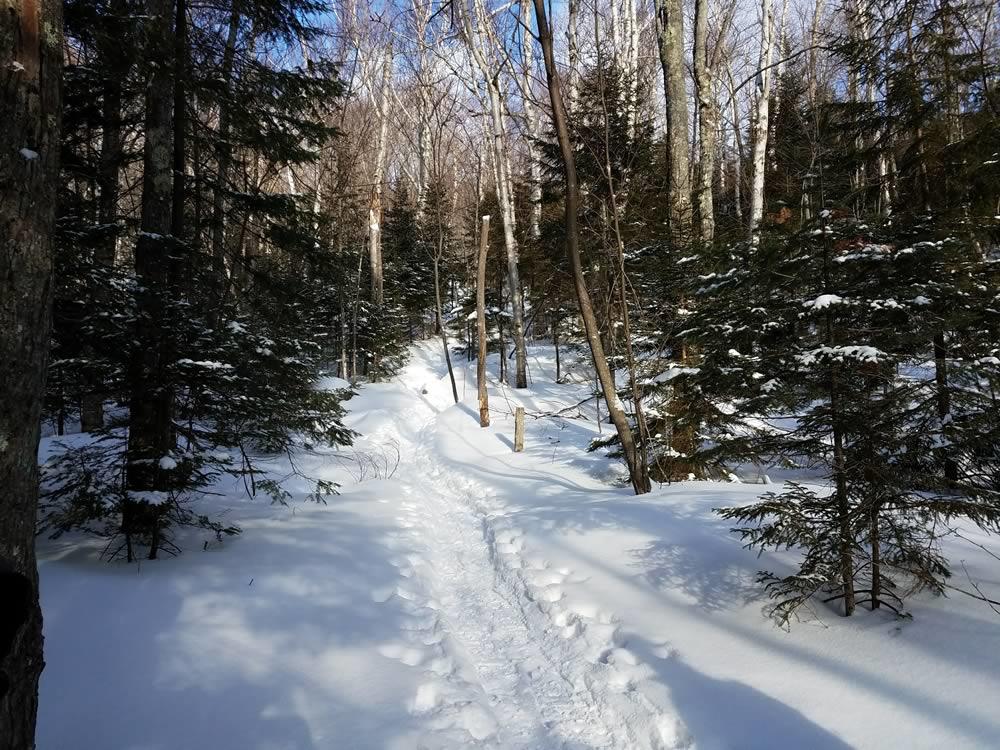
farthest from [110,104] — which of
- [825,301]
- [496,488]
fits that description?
[825,301]

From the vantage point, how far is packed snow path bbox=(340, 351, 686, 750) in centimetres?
290

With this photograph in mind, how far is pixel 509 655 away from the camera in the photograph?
12.4ft

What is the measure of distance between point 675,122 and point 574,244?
5.22 meters

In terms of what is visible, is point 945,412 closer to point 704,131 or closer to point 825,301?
point 825,301

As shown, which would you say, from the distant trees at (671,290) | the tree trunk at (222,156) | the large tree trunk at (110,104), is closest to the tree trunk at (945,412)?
the distant trees at (671,290)

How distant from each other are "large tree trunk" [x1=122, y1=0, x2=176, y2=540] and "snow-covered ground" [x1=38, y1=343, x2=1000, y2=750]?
3.48 ft

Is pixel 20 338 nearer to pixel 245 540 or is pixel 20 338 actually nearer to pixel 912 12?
pixel 245 540

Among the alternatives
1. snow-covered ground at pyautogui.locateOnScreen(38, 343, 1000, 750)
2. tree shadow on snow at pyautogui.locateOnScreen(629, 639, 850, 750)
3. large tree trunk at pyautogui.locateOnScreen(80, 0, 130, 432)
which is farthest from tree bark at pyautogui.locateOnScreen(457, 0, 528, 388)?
tree shadow on snow at pyautogui.locateOnScreen(629, 639, 850, 750)

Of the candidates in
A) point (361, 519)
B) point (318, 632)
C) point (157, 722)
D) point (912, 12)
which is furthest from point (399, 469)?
point (912, 12)

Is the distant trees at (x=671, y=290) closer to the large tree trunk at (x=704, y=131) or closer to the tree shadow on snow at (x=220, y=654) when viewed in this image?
the large tree trunk at (x=704, y=131)

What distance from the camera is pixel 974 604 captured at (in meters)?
3.06

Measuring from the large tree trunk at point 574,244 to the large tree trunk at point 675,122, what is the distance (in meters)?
3.45

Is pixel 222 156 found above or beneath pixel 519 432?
above

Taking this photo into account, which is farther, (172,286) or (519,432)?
(519,432)
